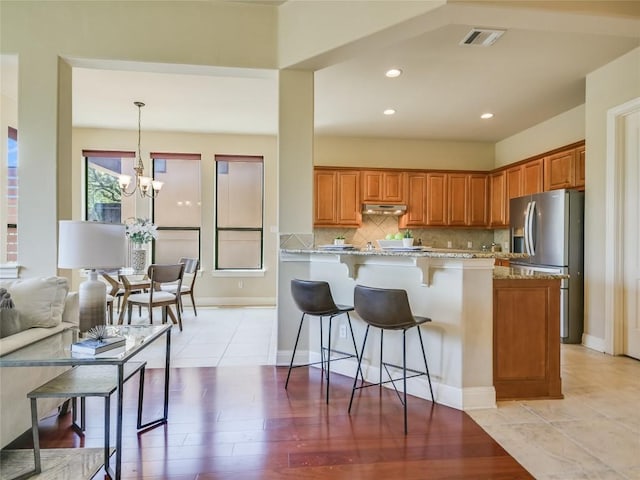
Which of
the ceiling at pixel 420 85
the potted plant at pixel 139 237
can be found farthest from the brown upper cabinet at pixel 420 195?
the potted plant at pixel 139 237

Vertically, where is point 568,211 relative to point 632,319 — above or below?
above

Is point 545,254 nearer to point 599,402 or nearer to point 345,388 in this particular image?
point 599,402

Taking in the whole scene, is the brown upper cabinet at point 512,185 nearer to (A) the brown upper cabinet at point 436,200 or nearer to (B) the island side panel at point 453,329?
(A) the brown upper cabinet at point 436,200

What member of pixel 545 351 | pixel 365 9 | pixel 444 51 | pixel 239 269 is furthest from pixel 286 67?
pixel 239 269

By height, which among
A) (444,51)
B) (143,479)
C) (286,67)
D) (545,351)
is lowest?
(143,479)

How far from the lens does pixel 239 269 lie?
6.42 m

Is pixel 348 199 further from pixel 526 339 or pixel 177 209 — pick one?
pixel 526 339

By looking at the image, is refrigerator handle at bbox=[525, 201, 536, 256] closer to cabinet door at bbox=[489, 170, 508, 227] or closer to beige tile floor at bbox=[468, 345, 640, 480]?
cabinet door at bbox=[489, 170, 508, 227]

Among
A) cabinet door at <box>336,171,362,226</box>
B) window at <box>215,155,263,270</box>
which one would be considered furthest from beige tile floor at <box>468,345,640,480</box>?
window at <box>215,155,263,270</box>

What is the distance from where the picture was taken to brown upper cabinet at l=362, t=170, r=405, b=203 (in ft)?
19.5

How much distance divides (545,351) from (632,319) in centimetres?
166

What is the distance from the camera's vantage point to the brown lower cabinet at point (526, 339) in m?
2.56

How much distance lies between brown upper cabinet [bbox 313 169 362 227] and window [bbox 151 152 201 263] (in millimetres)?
2205

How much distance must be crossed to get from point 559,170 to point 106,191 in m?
6.99
